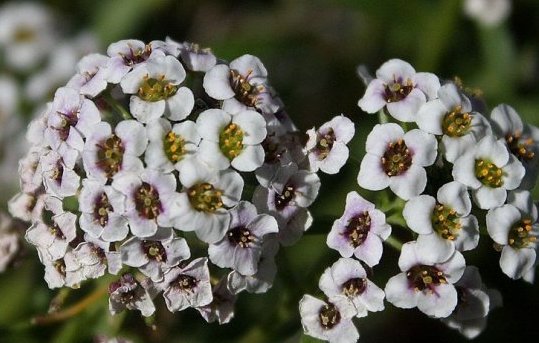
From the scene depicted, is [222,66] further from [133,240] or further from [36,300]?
[36,300]

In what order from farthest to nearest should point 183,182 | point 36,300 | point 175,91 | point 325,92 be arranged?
point 325,92
point 36,300
point 175,91
point 183,182

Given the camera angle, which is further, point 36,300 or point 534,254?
point 36,300

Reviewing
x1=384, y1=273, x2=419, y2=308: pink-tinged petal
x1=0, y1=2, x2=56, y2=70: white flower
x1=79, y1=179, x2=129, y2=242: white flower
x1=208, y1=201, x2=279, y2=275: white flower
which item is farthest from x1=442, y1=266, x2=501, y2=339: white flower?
x1=0, y1=2, x2=56, y2=70: white flower

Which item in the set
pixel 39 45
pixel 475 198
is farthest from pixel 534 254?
pixel 39 45

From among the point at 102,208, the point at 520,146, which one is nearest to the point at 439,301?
the point at 520,146

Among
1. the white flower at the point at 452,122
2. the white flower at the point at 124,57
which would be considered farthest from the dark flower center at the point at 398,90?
the white flower at the point at 124,57

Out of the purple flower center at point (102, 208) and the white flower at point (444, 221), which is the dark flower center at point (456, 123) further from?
the purple flower center at point (102, 208)
